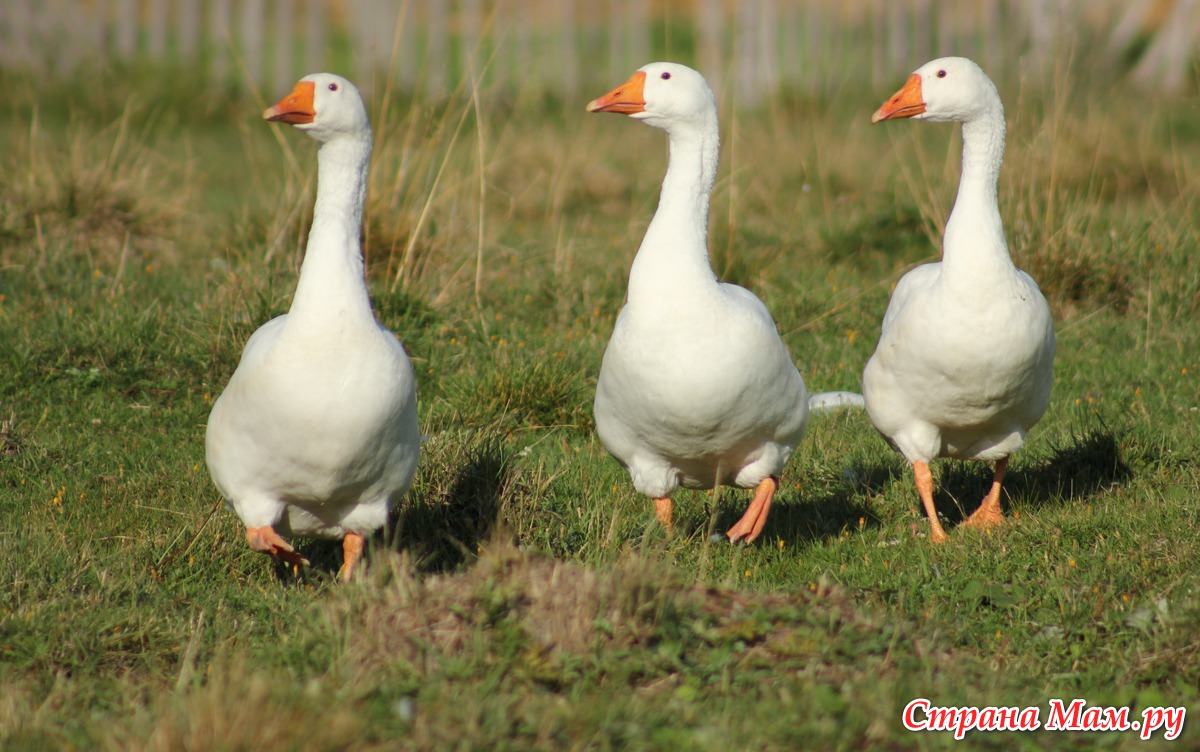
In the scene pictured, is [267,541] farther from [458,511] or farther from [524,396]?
[524,396]

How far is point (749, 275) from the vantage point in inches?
321

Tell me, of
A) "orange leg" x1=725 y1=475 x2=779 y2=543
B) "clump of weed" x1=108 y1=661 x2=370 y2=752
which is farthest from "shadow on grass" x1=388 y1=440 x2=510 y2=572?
"clump of weed" x1=108 y1=661 x2=370 y2=752

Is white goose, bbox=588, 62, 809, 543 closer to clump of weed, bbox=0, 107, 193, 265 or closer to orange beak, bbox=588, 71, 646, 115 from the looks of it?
orange beak, bbox=588, 71, 646, 115

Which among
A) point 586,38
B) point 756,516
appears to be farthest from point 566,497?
point 586,38

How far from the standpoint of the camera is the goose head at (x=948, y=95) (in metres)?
5.15

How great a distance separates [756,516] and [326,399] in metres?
1.86

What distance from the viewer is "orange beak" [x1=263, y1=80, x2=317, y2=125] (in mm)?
4398

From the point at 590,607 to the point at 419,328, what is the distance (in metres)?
3.86

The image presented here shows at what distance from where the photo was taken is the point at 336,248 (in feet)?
14.1

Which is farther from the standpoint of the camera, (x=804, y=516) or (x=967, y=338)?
(x=804, y=516)

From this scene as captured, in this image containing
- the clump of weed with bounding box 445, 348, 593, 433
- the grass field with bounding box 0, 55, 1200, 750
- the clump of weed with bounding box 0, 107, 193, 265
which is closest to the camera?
the grass field with bounding box 0, 55, 1200, 750

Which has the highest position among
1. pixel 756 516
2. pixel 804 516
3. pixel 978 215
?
pixel 978 215

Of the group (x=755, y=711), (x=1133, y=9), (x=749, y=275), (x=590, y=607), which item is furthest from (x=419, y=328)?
(x=1133, y=9)

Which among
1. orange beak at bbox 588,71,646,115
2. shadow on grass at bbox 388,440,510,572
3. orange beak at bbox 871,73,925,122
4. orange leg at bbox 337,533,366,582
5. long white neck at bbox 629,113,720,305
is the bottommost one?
shadow on grass at bbox 388,440,510,572
